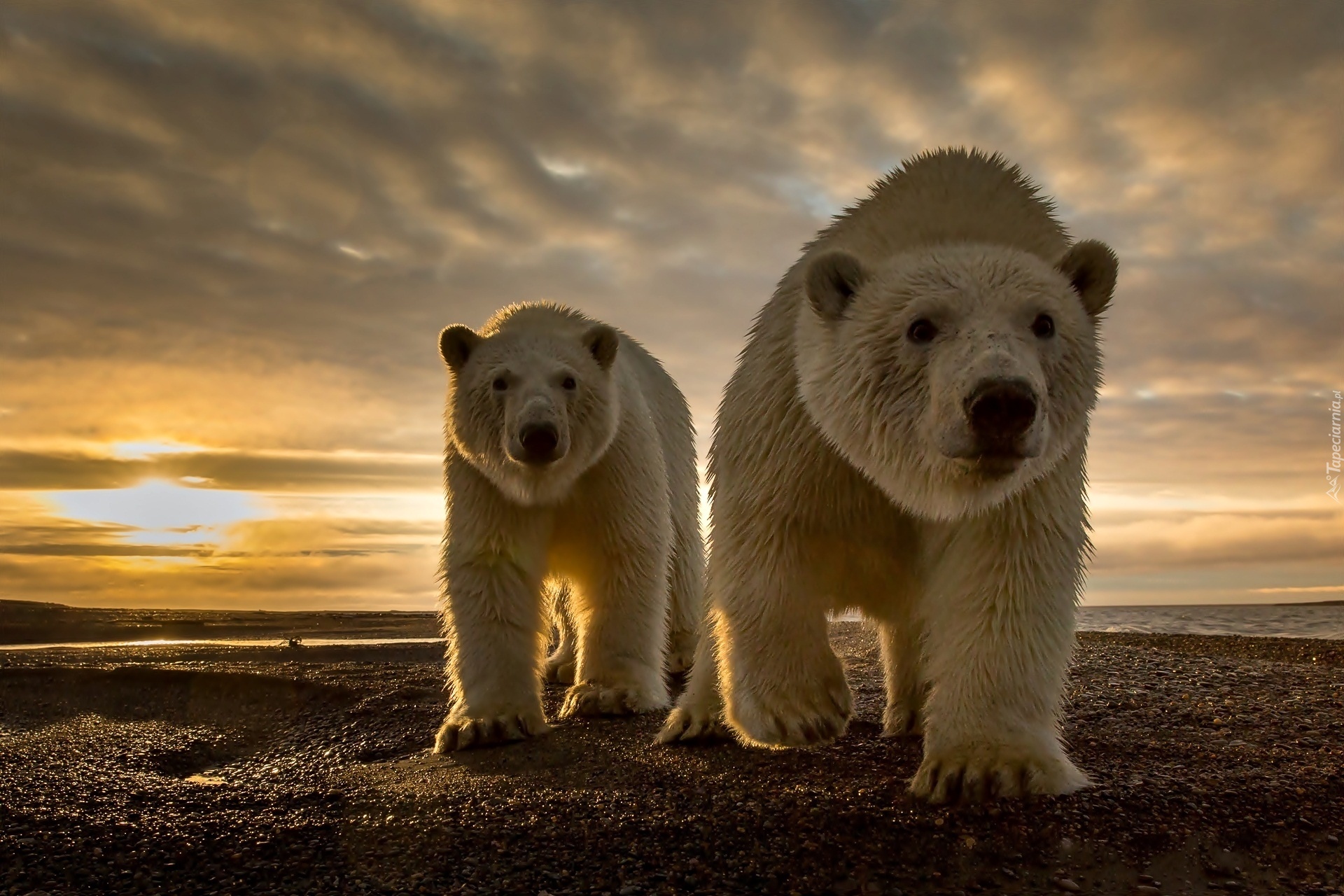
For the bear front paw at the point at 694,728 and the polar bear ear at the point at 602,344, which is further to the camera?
the polar bear ear at the point at 602,344

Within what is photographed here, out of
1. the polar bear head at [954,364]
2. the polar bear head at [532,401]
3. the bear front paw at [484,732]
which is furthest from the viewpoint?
the polar bear head at [532,401]

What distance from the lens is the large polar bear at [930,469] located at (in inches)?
123

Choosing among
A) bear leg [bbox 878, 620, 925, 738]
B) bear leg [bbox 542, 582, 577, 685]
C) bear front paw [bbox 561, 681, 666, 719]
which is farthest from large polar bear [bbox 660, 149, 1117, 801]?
bear leg [bbox 542, 582, 577, 685]

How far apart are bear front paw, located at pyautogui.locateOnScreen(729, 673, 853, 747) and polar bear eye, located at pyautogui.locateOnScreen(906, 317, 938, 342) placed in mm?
1431

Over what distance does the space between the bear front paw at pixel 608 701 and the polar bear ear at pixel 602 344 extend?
199cm

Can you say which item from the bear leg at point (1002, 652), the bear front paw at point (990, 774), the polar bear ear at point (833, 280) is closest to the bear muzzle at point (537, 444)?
the polar bear ear at point (833, 280)

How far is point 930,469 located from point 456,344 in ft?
11.4

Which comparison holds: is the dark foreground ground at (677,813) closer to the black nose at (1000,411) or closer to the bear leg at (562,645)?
the black nose at (1000,411)

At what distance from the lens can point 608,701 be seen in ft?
18.3

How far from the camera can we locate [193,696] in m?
7.93

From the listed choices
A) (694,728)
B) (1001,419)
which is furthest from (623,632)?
(1001,419)

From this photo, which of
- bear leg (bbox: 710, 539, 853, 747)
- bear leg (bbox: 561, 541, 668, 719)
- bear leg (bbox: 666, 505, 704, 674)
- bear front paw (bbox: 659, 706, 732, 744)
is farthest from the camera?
bear leg (bbox: 666, 505, 704, 674)

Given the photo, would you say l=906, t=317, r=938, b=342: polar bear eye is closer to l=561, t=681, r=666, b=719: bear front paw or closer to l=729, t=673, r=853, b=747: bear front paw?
l=729, t=673, r=853, b=747: bear front paw

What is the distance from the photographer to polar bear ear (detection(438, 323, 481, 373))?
5676mm
